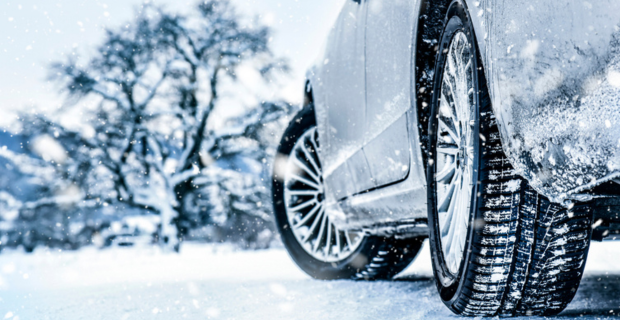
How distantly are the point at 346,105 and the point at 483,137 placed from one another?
1293mm

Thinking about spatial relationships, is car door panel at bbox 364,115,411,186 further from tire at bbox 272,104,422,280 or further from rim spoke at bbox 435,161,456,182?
tire at bbox 272,104,422,280

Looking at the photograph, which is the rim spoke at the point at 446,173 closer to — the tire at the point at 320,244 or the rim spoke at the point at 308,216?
the tire at the point at 320,244

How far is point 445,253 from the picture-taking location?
72.6 inches

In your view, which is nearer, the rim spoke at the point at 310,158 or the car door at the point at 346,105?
the car door at the point at 346,105

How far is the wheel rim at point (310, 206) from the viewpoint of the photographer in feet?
11.5

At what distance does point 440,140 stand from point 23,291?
8.79ft

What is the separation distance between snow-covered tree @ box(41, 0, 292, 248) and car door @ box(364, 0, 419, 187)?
34.0ft

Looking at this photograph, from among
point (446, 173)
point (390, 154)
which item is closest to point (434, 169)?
point (446, 173)

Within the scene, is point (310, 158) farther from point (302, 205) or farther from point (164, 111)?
point (164, 111)

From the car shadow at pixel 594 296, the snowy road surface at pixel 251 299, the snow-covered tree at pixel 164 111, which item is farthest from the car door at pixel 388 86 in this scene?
the snow-covered tree at pixel 164 111

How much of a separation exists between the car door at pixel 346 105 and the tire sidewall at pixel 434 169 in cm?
62

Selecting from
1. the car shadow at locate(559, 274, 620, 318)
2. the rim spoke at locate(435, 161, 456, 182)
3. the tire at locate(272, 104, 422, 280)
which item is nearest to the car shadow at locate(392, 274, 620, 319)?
the car shadow at locate(559, 274, 620, 318)

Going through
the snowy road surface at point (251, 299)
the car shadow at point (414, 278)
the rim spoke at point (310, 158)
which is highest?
the rim spoke at point (310, 158)

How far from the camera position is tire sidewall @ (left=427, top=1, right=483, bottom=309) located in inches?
59.2
